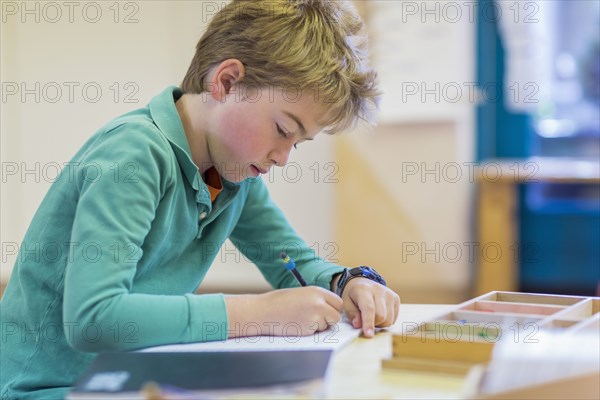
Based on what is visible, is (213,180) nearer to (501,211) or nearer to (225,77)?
(225,77)

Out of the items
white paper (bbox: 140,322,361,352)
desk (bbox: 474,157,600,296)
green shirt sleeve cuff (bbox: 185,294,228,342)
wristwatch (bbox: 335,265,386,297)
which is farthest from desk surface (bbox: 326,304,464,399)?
desk (bbox: 474,157,600,296)

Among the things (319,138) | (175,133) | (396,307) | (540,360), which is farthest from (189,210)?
(319,138)

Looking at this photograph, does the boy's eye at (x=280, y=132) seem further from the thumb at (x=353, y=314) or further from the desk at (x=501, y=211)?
the desk at (x=501, y=211)

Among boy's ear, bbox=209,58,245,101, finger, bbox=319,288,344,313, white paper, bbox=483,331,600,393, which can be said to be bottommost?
finger, bbox=319,288,344,313

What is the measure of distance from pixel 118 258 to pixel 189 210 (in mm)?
222

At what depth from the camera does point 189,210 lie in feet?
3.75

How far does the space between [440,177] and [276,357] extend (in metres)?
Answer: 2.77

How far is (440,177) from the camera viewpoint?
347cm

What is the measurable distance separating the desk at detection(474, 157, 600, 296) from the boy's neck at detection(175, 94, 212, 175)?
233cm

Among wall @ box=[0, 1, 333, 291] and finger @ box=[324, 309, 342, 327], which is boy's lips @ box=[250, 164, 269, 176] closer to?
finger @ box=[324, 309, 342, 327]

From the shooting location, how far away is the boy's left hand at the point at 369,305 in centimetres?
106

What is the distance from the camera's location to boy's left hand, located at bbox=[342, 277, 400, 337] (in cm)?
106

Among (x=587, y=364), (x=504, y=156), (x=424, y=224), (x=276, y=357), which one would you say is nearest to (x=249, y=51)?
(x=276, y=357)

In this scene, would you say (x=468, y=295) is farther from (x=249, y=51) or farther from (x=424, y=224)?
(x=249, y=51)
